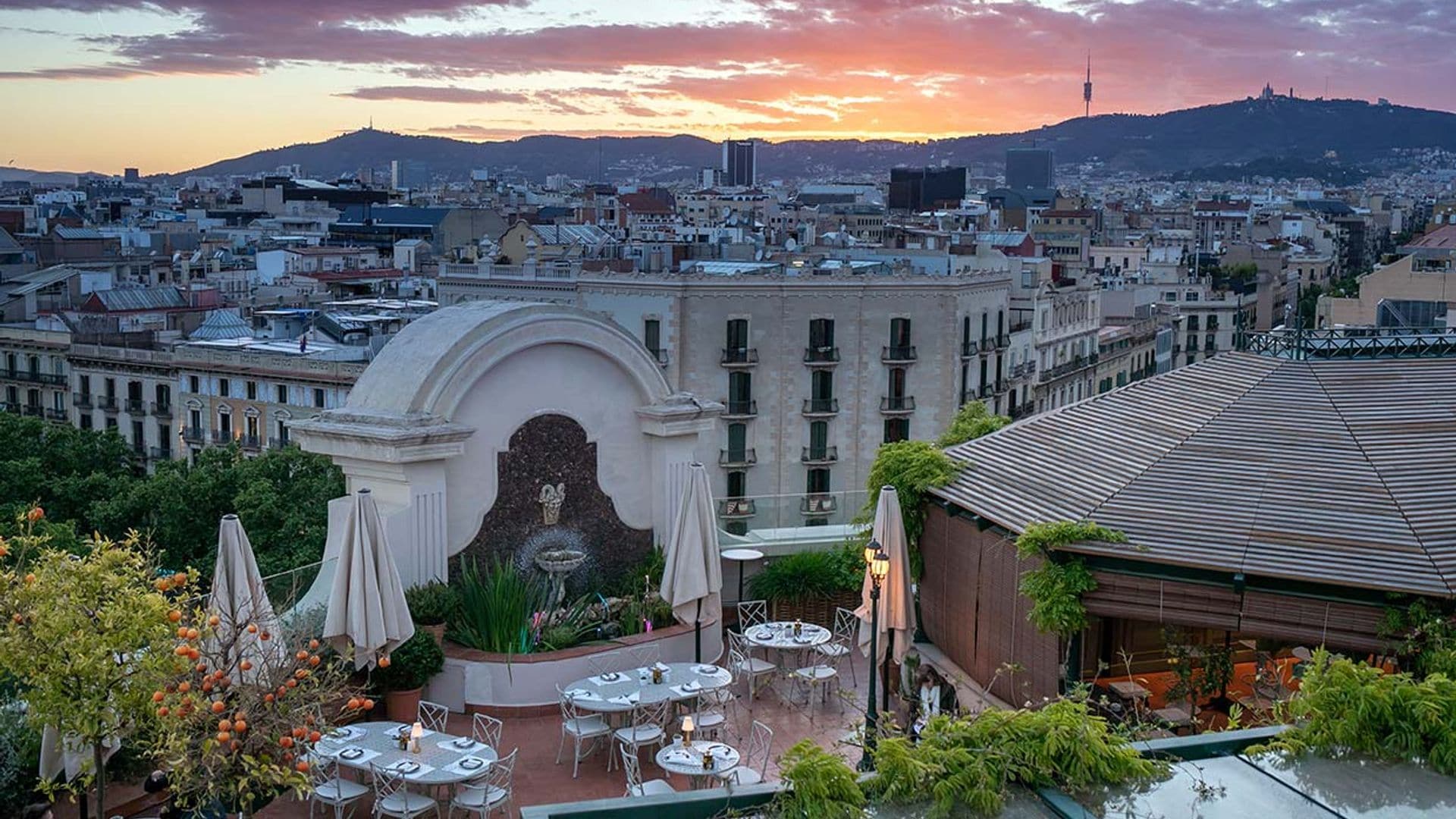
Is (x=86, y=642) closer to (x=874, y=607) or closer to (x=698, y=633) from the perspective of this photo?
(x=874, y=607)

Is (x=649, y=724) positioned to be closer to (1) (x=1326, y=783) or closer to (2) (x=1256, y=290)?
(1) (x=1326, y=783)

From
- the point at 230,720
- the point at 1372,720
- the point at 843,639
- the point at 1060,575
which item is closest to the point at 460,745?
the point at 230,720

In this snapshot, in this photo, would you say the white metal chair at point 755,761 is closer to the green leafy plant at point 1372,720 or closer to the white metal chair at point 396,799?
the white metal chair at point 396,799

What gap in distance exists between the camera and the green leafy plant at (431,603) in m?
18.7

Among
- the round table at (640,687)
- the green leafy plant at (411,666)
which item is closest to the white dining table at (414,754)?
the round table at (640,687)

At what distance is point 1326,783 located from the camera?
10523 millimetres

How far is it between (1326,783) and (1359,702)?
809mm

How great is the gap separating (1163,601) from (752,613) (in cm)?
754

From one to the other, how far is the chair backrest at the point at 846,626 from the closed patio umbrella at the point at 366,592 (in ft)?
21.9

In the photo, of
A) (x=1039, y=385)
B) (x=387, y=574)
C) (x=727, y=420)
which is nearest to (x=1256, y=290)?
(x=1039, y=385)

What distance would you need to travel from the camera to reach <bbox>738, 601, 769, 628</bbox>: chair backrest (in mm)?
21500

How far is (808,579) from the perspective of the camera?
72.6 ft

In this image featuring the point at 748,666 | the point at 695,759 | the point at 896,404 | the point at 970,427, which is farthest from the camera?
the point at 896,404

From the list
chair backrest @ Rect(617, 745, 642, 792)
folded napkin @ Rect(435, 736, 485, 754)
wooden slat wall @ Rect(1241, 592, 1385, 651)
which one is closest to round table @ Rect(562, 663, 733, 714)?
chair backrest @ Rect(617, 745, 642, 792)
